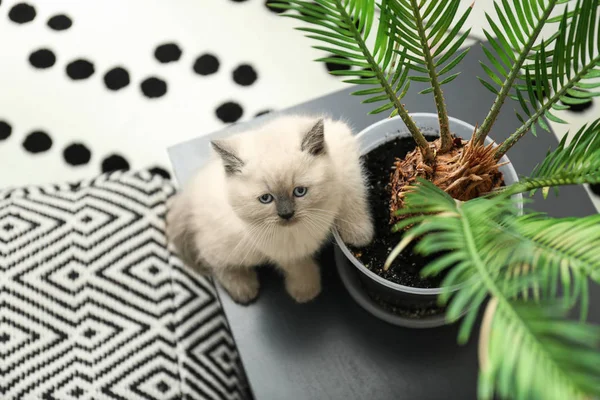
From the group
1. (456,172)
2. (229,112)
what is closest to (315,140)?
(456,172)

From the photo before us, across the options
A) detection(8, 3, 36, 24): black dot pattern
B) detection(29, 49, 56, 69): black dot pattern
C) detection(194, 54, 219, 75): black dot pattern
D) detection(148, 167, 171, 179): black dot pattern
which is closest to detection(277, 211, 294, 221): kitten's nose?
detection(148, 167, 171, 179): black dot pattern

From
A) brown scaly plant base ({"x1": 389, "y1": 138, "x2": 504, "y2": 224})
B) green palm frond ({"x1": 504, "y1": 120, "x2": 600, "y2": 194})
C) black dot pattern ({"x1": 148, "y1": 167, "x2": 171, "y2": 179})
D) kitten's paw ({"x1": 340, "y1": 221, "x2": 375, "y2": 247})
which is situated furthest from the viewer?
black dot pattern ({"x1": 148, "y1": 167, "x2": 171, "y2": 179})

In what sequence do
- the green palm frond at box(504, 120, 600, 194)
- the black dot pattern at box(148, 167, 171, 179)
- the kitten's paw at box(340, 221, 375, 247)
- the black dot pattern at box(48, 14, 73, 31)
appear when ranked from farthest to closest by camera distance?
the black dot pattern at box(48, 14, 73, 31) → the black dot pattern at box(148, 167, 171, 179) → the kitten's paw at box(340, 221, 375, 247) → the green palm frond at box(504, 120, 600, 194)

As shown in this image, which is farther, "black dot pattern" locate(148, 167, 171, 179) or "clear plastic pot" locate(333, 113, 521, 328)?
"black dot pattern" locate(148, 167, 171, 179)

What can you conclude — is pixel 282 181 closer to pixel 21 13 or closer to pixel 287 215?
pixel 287 215

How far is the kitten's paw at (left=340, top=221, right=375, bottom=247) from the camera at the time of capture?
798mm

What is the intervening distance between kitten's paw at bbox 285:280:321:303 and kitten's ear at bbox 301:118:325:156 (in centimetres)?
27

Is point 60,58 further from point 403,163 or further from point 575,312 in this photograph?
point 575,312

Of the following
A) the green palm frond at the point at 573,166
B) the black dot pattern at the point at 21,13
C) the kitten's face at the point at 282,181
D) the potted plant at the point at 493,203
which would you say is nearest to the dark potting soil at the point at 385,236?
the potted plant at the point at 493,203

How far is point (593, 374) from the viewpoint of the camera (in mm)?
390

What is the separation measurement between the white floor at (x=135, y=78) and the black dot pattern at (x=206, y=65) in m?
0.01

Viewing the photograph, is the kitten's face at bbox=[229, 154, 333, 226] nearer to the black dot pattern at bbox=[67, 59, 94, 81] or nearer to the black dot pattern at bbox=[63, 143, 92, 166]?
the black dot pattern at bbox=[63, 143, 92, 166]

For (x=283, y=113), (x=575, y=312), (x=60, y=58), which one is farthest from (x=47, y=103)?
(x=575, y=312)

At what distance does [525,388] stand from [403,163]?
45 centimetres
